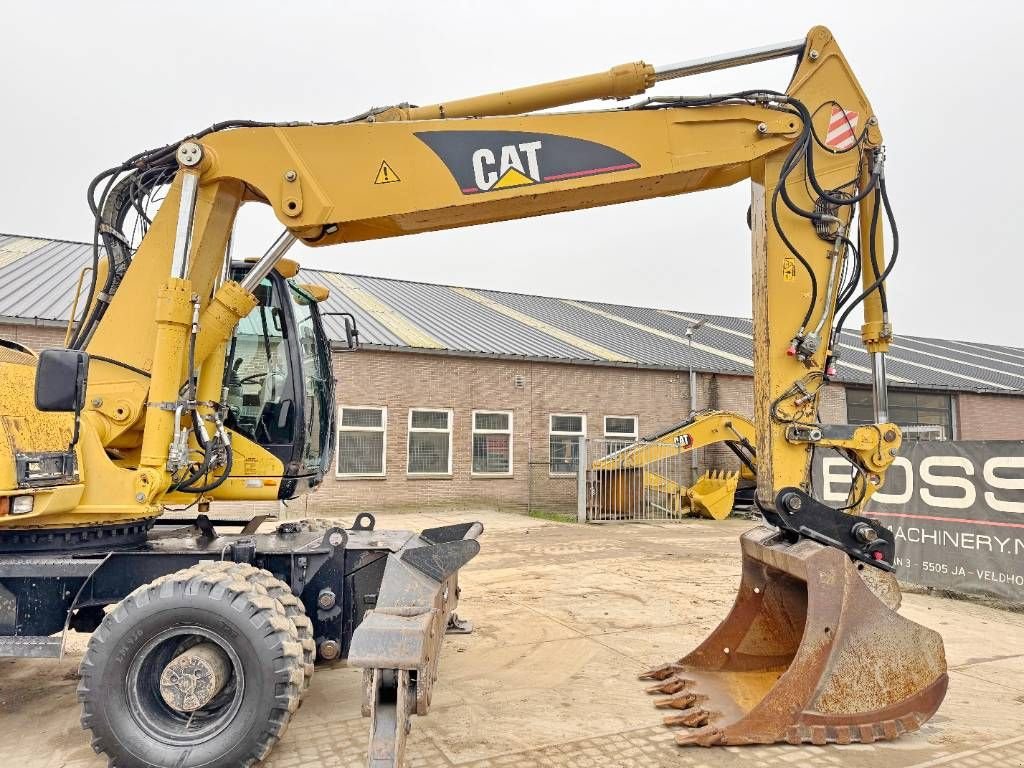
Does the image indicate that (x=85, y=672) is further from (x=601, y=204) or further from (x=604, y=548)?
(x=604, y=548)

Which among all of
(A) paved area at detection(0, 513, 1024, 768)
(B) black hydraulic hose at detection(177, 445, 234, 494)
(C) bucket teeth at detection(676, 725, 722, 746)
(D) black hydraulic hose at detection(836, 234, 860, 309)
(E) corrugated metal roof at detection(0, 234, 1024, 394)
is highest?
(E) corrugated metal roof at detection(0, 234, 1024, 394)

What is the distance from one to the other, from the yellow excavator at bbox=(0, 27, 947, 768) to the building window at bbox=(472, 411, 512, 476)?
12801 mm

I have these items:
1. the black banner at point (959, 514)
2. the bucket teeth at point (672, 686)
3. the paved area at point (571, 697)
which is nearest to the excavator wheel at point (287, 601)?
the paved area at point (571, 697)

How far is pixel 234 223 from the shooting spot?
14.8ft

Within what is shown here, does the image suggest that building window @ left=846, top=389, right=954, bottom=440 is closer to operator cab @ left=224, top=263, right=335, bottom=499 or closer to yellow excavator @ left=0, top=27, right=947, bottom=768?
yellow excavator @ left=0, top=27, right=947, bottom=768

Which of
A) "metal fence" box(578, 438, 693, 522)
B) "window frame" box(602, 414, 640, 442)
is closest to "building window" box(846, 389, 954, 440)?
"window frame" box(602, 414, 640, 442)

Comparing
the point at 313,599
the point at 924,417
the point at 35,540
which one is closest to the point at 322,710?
the point at 313,599

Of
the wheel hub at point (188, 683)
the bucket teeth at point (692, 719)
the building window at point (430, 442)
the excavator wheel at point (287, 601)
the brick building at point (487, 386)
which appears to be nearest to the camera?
the wheel hub at point (188, 683)

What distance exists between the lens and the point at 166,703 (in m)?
3.58

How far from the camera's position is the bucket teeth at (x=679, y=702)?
4238 millimetres

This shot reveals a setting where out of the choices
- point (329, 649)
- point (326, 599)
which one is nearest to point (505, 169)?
point (326, 599)

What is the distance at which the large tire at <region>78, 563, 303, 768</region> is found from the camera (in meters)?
3.42

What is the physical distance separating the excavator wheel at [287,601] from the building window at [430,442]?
42.3 feet

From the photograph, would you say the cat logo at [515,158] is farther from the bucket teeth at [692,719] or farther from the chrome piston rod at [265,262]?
the bucket teeth at [692,719]
